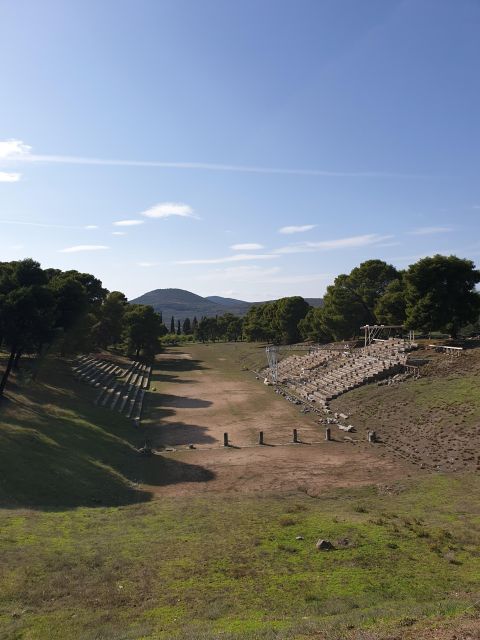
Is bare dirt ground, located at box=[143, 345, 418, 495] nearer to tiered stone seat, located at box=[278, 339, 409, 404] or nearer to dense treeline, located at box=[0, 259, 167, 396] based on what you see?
tiered stone seat, located at box=[278, 339, 409, 404]

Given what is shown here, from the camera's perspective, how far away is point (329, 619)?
1034 cm

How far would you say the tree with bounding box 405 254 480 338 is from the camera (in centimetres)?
5119

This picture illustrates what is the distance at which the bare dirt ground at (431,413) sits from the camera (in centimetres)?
2636

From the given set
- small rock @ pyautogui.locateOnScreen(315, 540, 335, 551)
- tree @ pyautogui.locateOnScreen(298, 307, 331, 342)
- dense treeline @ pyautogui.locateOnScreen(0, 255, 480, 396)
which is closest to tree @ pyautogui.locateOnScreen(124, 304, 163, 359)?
dense treeline @ pyautogui.locateOnScreen(0, 255, 480, 396)

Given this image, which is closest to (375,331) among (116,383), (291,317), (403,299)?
(403,299)

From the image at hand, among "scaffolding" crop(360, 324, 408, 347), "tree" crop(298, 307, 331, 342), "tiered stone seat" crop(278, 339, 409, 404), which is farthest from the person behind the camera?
"tree" crop(298, 307, 331, 342)

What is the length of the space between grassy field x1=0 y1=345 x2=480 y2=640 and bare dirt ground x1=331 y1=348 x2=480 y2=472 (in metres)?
3.87

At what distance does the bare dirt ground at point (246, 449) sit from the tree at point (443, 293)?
18827 millimetres

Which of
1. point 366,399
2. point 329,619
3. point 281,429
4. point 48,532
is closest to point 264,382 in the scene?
point 366,399

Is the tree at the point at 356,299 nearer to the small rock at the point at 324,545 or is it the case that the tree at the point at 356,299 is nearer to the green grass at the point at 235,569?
the green grass at the point at 235,569

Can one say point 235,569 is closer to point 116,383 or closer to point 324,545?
point 324,545

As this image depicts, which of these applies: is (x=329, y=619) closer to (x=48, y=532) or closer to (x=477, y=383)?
(x=48, y=532)

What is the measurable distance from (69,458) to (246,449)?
1117 cm

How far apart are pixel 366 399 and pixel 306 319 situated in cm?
4805
